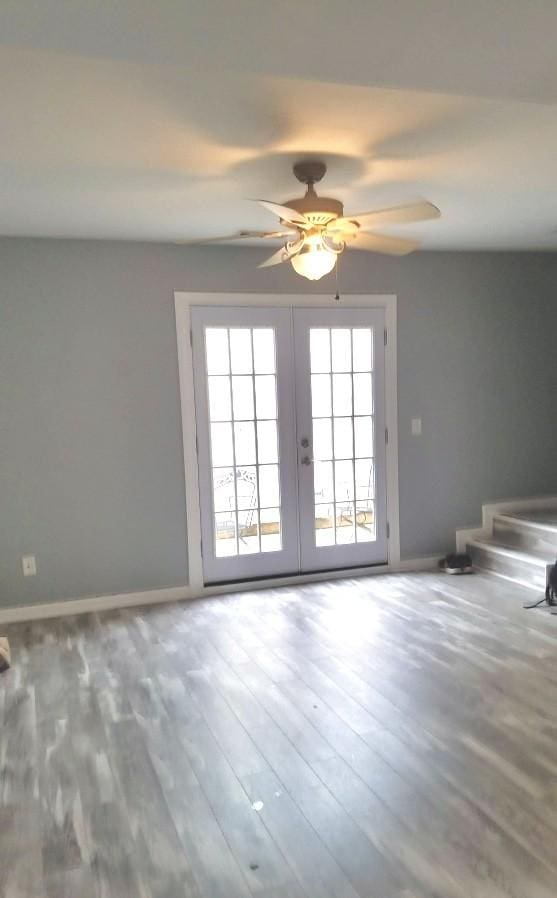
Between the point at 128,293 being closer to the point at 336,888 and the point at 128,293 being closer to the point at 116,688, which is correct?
the point at 116,688

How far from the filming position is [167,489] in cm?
442

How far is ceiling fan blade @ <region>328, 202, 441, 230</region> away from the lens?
254 cm

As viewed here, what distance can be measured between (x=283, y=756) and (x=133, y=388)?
8.56 ft

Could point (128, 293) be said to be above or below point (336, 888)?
above

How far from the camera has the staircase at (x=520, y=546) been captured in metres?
4.49

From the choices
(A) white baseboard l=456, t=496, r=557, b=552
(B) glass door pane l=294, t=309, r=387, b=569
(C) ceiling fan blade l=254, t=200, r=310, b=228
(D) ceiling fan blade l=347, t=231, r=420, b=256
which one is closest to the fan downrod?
(C) ceiling fan blade l=254, t=200, r=310, b=228

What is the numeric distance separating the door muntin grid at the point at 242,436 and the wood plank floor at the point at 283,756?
0.76 m

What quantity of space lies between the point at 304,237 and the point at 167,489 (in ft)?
7.19

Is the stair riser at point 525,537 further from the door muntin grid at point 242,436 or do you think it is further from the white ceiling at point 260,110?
the white ceiling at point 260,110

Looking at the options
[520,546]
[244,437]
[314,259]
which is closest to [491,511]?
[520,546]

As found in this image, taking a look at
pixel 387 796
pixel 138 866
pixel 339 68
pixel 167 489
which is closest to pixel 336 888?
pixel 387 796

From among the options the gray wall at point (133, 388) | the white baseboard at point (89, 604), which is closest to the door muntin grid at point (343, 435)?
the gray wall at point (133, 388)

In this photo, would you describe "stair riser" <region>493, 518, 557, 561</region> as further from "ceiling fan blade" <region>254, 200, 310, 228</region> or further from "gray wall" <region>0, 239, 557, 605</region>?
"ceiling fan blade" <region>254, 200, 310, 228</region>

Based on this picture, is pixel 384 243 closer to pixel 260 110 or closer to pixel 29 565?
pixel 260 110
